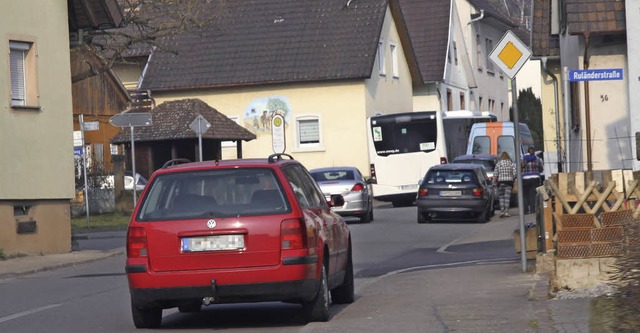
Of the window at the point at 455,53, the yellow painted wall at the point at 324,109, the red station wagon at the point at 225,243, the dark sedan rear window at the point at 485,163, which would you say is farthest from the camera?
the window at the point at 455,53

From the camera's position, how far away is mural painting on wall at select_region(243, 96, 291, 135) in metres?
50.9

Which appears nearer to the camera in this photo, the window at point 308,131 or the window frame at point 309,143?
the window frame at point 309,143

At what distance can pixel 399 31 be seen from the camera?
178 feet

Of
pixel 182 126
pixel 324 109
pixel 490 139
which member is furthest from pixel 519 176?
pixel 324 109

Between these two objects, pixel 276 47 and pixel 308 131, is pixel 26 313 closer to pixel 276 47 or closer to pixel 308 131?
pixel 308 131

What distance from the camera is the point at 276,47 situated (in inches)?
2012

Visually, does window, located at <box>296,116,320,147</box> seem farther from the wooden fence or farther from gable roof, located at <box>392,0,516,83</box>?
the wooden fence

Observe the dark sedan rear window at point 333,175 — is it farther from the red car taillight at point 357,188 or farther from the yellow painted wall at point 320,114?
the yellow painted wall at point 320,114

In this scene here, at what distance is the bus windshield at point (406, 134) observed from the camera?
39.8 m

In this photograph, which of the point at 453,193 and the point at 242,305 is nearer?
the point at 242,305

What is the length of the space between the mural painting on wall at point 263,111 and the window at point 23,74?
27.4 metres

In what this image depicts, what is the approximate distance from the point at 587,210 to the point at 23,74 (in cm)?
1346

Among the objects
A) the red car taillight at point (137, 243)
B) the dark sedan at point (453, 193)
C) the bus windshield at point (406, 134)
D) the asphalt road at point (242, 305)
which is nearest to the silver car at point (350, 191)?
the asphalt road at point (242, 305)

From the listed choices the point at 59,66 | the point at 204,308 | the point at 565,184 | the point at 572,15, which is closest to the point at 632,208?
the point at 565,184
